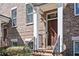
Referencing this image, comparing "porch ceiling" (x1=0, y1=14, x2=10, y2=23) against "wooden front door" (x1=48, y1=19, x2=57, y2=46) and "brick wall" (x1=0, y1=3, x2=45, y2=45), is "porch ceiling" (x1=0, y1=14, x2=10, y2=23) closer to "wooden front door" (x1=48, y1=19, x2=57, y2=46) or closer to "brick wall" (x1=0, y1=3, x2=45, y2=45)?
"brick wall" (x1=0, y1=3, x2=45, y2=45)

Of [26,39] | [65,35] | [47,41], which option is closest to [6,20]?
[26,39]

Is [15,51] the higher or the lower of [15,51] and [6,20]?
the lower

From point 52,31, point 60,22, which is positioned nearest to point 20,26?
point 52,31

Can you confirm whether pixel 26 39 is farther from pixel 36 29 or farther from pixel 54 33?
pixel 54 33

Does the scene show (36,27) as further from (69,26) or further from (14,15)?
(69,26)

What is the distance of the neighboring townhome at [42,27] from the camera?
338cm

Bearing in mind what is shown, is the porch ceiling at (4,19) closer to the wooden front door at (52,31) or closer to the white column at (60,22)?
the wooden front door at (52,31)

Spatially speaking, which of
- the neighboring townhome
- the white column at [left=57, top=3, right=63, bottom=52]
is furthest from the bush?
the white column at [left=57, top=3, right=63, bottom=52]

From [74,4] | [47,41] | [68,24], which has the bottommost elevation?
[47,41]

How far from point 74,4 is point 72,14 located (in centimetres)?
16

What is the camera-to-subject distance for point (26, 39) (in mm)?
3469

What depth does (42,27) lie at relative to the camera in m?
3.52

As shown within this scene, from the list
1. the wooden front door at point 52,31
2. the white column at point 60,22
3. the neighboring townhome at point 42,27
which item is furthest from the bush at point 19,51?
the white column at point 60,22

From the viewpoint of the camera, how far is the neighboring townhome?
3381mm
